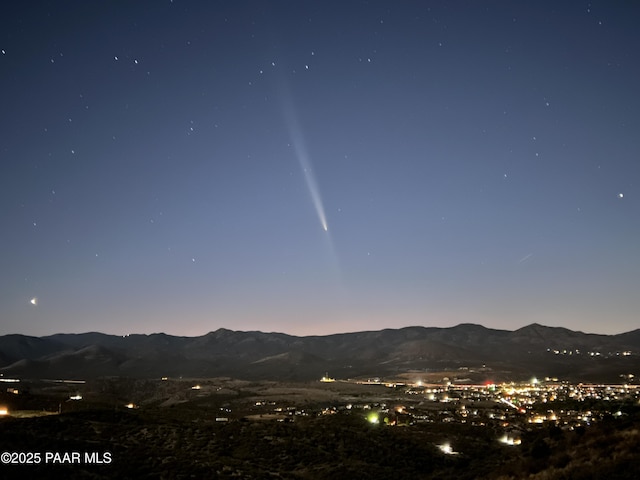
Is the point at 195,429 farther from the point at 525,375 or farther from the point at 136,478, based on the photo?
the point at 525,375

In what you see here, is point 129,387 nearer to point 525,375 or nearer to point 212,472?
point 212,472

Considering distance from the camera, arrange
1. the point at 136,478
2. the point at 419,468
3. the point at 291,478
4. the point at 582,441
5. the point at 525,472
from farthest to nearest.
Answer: the point at 419,468 → the point at 291,478 → the point at 136,478 → the point at 582,441 → the point at 525,472

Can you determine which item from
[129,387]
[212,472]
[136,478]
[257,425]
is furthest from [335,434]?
[129,387]

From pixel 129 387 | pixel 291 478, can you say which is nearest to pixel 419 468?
pixel 291 478

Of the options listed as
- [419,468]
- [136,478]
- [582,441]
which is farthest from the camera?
[419,468]

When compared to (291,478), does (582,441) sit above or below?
above

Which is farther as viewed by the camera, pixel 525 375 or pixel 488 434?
pixel 525 375
